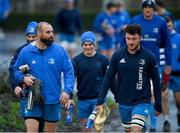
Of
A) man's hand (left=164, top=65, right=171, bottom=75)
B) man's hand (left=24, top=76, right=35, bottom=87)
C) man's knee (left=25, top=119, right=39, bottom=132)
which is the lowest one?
man's knee (left=25, top=119, right=39, bottom=132)

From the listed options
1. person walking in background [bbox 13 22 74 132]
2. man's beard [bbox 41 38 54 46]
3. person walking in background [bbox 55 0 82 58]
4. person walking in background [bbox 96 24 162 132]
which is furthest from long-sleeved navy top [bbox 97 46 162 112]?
person walking in background [bbox 55 0 82 58]

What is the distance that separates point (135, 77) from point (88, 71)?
1.69 meters

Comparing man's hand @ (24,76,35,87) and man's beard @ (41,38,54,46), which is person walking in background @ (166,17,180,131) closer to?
man's beard @ (41,38,54,46)

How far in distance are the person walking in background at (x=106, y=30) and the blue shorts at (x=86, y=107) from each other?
30.9ft

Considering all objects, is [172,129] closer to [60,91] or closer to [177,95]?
[177,95]

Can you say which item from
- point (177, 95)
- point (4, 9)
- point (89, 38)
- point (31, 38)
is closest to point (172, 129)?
point (177, 95)

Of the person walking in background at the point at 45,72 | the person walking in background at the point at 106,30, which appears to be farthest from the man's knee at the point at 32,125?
the person walking in background at the point at 106,30

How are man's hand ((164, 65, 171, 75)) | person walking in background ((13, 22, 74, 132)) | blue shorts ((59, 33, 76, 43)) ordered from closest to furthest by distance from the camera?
1. person walking in background ((13, 22, 74, 132))
2. man's hand ((164, 65, 171, 75))
3. blue shorts ((59, 33, 76, 43))

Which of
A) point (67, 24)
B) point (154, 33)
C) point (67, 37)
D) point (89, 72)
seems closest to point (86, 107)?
point (89, 72)

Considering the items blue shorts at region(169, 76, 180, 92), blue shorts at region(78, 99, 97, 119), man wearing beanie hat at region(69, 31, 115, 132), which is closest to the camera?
man wearing beanie hat at region(69, 31, 115, 132)

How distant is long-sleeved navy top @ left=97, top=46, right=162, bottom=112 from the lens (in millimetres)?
10367

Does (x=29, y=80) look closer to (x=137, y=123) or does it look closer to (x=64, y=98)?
(x=64, y=98)

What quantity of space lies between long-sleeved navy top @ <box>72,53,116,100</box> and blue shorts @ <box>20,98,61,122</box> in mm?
1308

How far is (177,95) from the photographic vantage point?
14242mm
